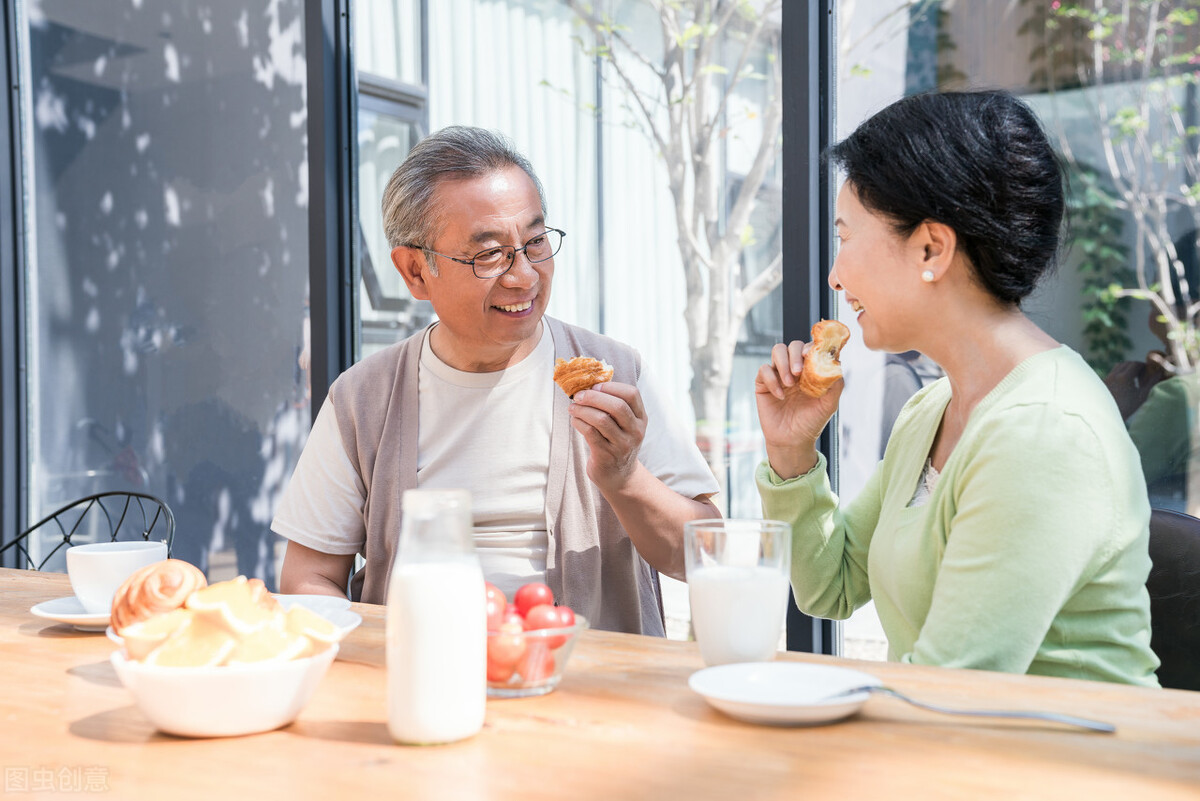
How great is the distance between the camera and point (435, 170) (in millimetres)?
2125

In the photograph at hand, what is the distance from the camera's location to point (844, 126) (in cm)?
246

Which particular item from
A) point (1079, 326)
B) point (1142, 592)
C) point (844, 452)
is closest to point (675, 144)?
point (844, 452)

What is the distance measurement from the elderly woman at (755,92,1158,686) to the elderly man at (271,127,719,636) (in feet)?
1.14

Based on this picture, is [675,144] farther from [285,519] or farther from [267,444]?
[267,444]

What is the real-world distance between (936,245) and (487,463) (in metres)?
1.03

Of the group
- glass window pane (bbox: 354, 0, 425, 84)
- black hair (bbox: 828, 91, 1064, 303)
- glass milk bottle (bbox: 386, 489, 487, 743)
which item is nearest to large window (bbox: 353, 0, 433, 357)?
glass window pane (bbox: 354, 0, 425, 84)

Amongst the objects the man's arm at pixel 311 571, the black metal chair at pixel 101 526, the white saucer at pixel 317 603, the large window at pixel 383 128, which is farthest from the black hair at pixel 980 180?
the black metal chair at pixel 101 526

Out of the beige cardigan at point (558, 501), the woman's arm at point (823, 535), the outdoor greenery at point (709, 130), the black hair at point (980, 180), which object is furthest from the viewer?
the outdoor greenery at point (709, 130)

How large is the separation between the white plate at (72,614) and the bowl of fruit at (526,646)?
27.8 inches

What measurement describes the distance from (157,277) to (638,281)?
196 cm

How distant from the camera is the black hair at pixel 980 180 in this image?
1442 millimetres

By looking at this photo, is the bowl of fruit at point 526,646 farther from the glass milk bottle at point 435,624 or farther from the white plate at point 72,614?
the white plate at point 72,614

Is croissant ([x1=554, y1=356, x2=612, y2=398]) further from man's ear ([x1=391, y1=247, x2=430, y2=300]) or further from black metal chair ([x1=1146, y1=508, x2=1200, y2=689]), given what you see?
black metal chair ([x1=1146, y1=508, x2=1200, y2=689])

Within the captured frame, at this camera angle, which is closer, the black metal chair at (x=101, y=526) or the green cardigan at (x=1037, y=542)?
the green cardigan at (x=1037, y=542)
